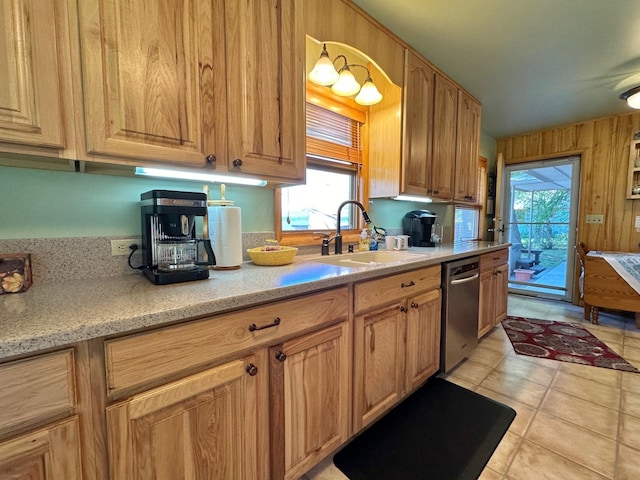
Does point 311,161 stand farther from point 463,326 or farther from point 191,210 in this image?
point 463,326

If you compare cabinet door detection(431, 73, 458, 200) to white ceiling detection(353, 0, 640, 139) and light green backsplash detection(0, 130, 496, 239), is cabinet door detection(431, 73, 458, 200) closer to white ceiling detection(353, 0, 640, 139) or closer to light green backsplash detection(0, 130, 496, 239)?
white ceiling detection(353, 0, 640, 139)

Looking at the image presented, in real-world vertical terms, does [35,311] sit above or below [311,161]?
below

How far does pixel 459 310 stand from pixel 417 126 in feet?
4.83

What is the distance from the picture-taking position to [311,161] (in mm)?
2053

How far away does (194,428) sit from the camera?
84 centimetres

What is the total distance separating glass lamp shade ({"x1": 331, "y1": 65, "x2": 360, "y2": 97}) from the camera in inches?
69.5

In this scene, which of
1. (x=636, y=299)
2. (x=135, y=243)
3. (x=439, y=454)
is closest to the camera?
(x=135, y=243)

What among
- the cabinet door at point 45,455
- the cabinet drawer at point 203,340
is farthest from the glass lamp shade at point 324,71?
the cabinet door at point 45,455

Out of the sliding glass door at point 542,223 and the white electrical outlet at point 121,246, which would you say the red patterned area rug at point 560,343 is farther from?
the white electrical outlet at point 121,246

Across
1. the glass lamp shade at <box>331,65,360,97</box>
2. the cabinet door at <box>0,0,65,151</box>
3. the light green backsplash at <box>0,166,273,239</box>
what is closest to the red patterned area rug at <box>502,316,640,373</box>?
the glass lamp shade at <box>331,65,360,97</box>

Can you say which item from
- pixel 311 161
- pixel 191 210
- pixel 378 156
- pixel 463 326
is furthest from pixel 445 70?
pixel 191 210

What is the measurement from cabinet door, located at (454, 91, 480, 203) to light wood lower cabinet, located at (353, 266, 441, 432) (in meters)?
1.47

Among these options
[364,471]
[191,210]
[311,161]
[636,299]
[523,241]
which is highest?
[311,161]

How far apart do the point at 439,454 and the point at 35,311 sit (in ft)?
5.63
